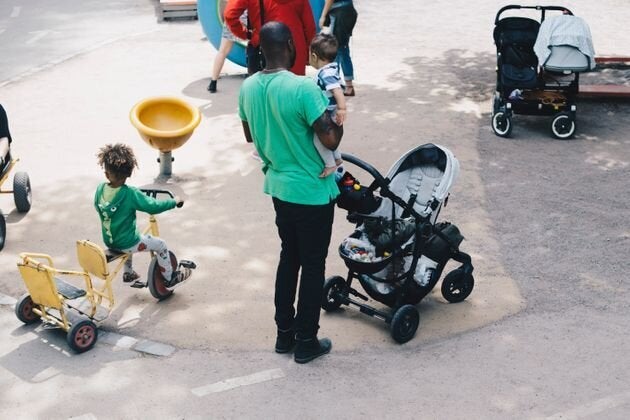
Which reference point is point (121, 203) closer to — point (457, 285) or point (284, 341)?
point (284, 341)

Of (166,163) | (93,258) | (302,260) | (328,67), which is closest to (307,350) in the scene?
(302,260)

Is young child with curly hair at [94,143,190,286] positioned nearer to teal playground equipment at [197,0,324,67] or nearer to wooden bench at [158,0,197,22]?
Answer: teal playground equipment at [197,0,324,67]

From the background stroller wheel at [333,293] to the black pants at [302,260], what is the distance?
517 millimetres

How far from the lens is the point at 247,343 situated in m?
5.88

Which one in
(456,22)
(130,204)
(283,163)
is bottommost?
(456,22)

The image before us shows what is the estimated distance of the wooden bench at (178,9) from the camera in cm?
1722

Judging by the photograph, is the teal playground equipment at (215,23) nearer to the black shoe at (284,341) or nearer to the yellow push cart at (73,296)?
the yellow push cart at (73,296)

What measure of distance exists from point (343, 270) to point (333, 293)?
30.1 inches

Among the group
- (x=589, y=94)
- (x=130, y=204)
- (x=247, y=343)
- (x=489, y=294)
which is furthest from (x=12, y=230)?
(x=589, y=94)

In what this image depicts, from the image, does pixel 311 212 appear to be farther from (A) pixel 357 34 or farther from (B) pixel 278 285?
(A) pixel 357 34

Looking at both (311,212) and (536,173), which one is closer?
(311,212)

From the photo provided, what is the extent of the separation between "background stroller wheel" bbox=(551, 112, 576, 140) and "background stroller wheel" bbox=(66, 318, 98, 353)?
246 inches

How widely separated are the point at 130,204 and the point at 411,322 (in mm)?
2104

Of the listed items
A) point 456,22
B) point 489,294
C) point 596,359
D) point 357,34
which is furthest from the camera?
point 456,22
